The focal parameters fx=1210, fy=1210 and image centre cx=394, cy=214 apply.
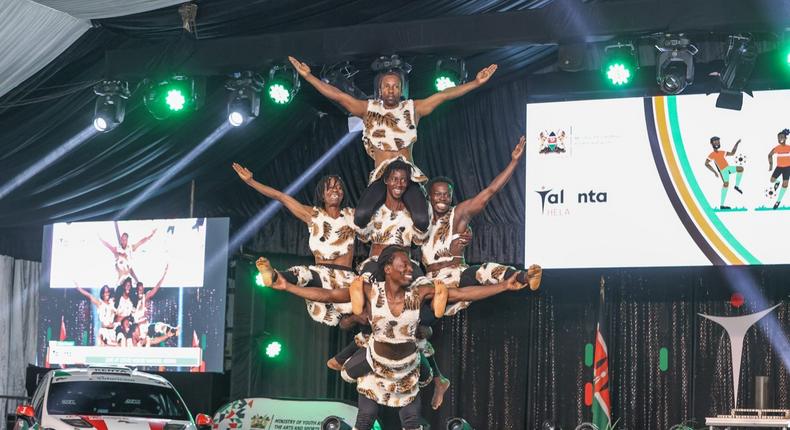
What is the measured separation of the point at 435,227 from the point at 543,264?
9.00 ft

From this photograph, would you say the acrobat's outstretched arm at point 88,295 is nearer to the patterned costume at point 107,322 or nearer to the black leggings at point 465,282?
the patterned costume at point 107,322

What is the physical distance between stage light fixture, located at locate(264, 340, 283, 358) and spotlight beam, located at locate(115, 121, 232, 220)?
2001 millimetres

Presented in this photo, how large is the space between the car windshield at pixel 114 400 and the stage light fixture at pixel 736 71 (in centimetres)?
510

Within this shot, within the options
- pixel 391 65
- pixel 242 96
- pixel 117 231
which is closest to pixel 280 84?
pixel 242 96

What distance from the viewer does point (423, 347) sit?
8.05 metres

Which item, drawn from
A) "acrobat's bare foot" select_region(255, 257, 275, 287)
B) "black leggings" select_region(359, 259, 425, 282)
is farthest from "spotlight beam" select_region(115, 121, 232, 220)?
"acrobat's bare foot" select_region(255, 257, 275, 287)

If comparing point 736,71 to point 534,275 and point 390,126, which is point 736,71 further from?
point 534,275

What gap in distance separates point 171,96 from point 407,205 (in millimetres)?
2947

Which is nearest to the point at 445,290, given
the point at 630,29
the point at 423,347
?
the point at 423,347

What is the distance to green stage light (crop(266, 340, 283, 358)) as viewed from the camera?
1273 cm

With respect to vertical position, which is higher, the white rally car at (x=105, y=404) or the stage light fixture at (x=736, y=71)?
the stage light fixture at (x=736, y=71)

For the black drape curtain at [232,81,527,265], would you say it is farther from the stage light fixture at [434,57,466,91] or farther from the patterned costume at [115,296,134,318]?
the stage light fixture at [434,57,466,91]

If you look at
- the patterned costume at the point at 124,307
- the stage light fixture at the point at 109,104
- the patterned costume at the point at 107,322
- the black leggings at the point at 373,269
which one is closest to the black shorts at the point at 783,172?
the black leggings at the point at 373,269

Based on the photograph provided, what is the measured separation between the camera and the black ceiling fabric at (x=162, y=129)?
9891mm
